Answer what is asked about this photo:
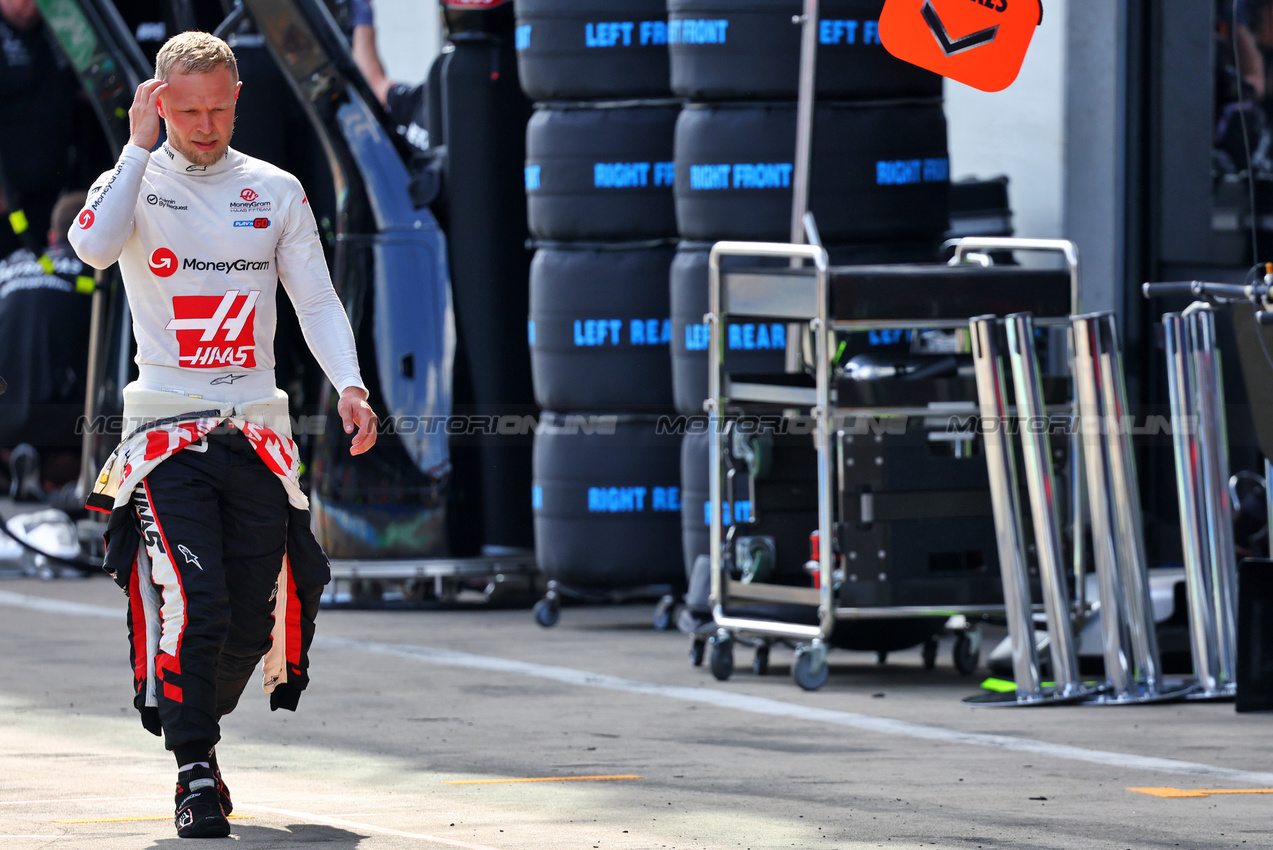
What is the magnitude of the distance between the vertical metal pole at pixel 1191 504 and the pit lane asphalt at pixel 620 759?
0.19 m

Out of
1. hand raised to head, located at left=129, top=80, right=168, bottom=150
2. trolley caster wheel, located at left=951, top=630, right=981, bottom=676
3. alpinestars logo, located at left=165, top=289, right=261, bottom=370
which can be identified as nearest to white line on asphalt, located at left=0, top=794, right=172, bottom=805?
alpinestars logo, located at left=165, top=289, right=261, bottom=370

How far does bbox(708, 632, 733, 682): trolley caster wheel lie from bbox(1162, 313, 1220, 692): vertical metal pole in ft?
4.89

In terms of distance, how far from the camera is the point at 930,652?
7.45m

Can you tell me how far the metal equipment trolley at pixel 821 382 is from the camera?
6742 millimetres

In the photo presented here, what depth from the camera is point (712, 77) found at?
7.84 m

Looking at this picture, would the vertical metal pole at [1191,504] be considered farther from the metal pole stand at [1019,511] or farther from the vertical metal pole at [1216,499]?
the metal pole stand at [1019,511]

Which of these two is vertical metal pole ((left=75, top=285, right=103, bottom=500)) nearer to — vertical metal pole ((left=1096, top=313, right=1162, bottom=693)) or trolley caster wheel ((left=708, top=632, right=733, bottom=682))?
trolley caster wheel ((left=708, top=632, right=733, bottom=682))

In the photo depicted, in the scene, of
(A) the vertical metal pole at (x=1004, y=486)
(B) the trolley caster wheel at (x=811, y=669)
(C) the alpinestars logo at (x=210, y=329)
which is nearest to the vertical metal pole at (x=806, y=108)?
(A) the vertical metal pole at (x=1004, y=486)

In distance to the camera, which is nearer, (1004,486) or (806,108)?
(1004,486)

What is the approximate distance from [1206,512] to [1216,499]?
49 mm

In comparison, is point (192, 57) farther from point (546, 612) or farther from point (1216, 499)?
point (546, 612)

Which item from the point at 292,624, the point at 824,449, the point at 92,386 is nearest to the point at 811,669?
the point at 824,449

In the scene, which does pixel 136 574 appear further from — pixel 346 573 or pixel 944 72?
pixel 346 573

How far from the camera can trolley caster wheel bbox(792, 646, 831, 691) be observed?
6809 mm
